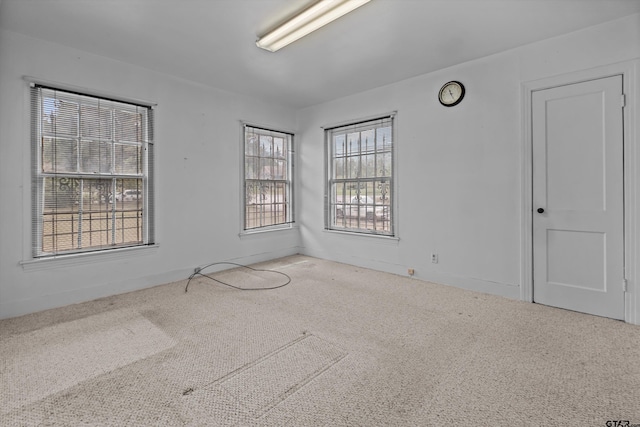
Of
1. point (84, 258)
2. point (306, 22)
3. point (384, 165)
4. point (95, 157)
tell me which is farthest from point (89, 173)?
point (384, 165)

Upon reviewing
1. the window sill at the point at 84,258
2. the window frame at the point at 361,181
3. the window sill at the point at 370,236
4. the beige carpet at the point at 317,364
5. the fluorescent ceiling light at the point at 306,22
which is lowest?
the beige carpet at the point at 317,364

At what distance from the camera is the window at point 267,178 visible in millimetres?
4867

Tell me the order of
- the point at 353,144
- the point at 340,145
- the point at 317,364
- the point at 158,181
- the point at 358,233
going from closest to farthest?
1. the point at 317,364
2. the point at 158,181
3. the point at 358,233
4. the point at 353,144
5. the point at 340,145

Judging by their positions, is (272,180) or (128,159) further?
(272,180)

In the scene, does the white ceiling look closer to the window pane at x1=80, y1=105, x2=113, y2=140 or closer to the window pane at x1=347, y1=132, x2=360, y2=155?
the window pane at x1=80, y1=105, x2=113, y2=140

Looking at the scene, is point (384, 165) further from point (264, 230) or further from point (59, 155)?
point (59, 155)

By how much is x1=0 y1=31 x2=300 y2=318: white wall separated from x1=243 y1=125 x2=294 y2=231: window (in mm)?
198

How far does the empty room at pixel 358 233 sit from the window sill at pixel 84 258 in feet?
0.06

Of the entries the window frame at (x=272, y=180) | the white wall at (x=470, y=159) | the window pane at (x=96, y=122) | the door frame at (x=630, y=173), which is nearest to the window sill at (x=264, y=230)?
the window frame at (x=272, y=180)

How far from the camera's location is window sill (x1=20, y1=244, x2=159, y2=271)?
296 cm

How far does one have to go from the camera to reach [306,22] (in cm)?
262

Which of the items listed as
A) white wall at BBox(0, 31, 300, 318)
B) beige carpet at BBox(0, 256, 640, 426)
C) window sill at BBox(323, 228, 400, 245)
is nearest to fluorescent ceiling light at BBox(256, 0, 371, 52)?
white wall at BBox(0, 31, 300, 318)

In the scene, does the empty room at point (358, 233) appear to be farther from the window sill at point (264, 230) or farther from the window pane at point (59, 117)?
the window sill at point (264, 230)

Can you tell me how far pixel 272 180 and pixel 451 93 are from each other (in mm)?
2997
